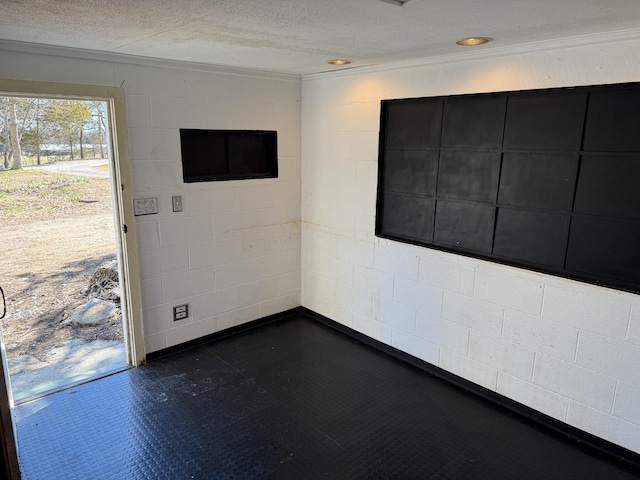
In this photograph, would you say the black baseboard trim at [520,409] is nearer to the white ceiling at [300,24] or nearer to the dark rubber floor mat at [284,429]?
the dark rubber floor mat at [284,429]

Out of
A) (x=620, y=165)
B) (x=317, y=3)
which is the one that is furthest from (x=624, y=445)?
(x=317, y=3)

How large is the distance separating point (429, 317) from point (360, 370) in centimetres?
67

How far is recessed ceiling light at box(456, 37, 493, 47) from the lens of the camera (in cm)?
231

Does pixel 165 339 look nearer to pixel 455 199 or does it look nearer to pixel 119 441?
pixel 119 441

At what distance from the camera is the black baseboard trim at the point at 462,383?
242 cm

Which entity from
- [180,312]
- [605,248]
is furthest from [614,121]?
[180,312]

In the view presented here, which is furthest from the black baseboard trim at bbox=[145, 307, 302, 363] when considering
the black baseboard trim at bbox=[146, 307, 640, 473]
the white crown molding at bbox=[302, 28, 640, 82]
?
the white crown molding at bbox=[302, 28, 640, 82]

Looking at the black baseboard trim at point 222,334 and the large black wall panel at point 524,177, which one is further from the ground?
the large black wall panel at point 524,177

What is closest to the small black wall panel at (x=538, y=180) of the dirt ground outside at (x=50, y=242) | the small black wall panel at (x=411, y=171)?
the small black wall panel at (x=411, y=171)

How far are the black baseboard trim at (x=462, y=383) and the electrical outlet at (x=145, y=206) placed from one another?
114 centimetres

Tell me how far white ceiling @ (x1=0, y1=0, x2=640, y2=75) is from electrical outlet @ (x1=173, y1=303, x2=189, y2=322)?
192 cm

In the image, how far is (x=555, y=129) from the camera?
2453mm

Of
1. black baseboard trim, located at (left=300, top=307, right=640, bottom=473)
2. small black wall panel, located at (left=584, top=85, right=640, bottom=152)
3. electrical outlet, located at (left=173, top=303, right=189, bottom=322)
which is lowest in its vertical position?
black baseboard trim, located at (left=300, top=307, right=640, bottom=473)

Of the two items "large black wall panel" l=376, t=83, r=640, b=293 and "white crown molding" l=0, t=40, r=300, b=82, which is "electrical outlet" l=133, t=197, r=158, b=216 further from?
"large black wall panel" l=376, t=83, r=640, b=293
